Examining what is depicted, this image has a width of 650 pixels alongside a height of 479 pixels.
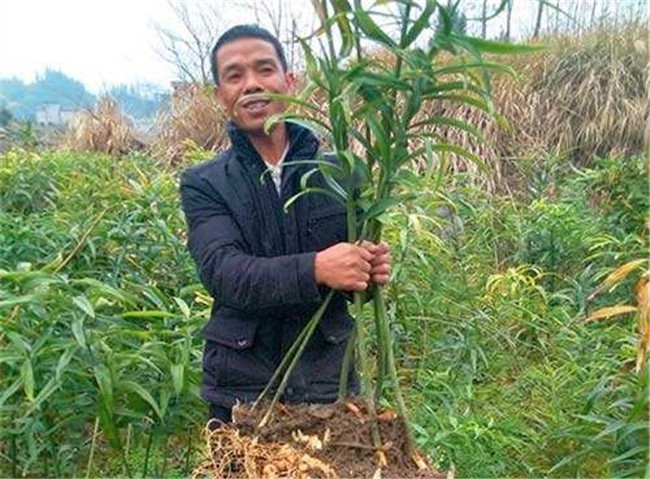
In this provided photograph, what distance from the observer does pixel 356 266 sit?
127cm

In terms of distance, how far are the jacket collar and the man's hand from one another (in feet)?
1.00

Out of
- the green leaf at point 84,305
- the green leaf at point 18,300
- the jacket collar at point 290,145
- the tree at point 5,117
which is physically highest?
the jacket collar at point 290,145

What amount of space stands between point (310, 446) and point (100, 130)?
241 inches

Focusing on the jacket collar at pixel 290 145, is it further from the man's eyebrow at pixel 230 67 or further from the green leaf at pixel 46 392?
the green leaf at pixel 46 392

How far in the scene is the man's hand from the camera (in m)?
1.28

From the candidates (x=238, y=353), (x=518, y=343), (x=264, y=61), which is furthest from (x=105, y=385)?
(x=518, y=343)

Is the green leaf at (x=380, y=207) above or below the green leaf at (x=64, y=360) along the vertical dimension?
above

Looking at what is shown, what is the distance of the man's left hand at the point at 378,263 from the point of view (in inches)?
50.9

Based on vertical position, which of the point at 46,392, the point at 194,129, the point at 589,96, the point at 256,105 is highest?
the point at 256,105

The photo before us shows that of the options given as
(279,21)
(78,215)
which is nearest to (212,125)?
(279,21)

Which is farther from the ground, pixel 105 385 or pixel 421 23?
pixel 421 23

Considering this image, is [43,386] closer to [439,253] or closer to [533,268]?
[439,253]

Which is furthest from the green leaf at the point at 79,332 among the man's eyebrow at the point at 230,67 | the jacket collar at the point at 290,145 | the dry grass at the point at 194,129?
the dry grass at the point at 194,129

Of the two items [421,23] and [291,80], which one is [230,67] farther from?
[421,23]
